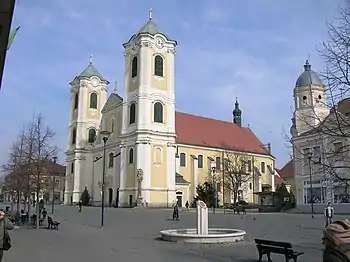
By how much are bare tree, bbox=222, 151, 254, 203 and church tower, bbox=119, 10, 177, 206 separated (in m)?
10.7

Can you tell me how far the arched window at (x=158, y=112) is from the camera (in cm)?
6788

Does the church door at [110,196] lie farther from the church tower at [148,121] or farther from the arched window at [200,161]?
the arched window at [200,161]

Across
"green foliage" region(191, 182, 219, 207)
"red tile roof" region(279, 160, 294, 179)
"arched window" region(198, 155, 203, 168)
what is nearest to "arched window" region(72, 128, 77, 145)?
"arched window" region(198, 155, 203, 168)

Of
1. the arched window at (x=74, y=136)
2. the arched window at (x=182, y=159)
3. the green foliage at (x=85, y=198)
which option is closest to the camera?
the arched window at (x=182, y=159)

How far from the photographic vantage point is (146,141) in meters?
65.7

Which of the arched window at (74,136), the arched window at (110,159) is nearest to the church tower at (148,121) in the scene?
the arched window at (110,159)

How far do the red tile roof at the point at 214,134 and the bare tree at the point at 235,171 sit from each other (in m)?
4.51

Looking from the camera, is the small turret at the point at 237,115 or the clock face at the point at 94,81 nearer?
the clock face at the point at 94,81

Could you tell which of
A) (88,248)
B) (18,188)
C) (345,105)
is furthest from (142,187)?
(345,105)

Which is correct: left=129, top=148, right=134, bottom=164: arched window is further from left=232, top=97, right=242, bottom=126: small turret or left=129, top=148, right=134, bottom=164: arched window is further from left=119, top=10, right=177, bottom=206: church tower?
left=232, top=97, right=242, bottom=126: small turret

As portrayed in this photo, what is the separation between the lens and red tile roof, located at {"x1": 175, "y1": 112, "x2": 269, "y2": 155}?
8062 centimetres

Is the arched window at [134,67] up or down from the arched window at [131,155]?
up

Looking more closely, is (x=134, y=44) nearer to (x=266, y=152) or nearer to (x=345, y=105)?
(x=266, y=152)

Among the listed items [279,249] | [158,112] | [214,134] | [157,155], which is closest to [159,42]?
[158,112]
